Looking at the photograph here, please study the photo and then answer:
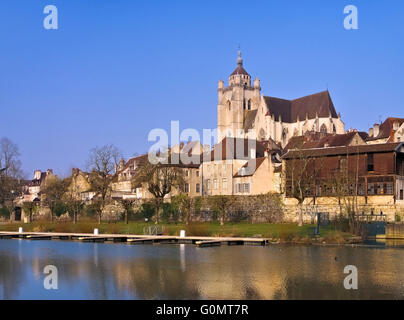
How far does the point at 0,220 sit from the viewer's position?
87875 mm

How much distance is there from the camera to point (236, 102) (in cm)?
13375

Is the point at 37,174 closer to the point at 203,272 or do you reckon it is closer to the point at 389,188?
the point at 389,188

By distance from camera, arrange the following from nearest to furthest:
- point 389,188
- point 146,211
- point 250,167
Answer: point 389,188, point 250,167, point 146,211

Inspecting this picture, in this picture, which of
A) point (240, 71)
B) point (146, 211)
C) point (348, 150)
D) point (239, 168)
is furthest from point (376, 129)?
point (240, 71)

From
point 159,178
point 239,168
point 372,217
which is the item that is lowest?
point 372,217

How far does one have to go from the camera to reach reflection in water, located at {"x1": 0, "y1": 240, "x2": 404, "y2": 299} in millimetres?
24113

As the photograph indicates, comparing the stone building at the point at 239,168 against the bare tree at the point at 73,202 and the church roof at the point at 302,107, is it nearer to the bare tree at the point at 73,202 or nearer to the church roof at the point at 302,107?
the bare tree at the point at 73,202

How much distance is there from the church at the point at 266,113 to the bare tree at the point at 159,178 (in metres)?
40.1

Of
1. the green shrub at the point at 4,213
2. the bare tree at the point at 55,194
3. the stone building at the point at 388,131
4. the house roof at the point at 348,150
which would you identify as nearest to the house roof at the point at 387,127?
the stone building at the point at 388,131

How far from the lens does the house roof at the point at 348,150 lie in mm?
58438

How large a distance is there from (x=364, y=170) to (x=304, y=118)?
59.2m

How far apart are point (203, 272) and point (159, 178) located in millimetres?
41925

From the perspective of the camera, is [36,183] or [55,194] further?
[36,183]

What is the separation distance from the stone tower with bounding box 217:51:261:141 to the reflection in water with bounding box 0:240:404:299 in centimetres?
9039
